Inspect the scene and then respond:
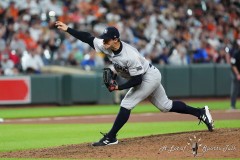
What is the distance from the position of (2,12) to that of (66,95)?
3278 mm

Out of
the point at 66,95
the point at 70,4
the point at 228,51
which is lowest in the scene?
the point at 66,95

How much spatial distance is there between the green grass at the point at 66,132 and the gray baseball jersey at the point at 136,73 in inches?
62.0

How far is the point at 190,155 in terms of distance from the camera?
8.58 metres

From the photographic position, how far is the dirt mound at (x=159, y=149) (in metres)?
8.70

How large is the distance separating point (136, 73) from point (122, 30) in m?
12.9

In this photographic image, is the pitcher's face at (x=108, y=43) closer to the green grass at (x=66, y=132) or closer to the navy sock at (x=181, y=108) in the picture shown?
the navy sock at (x=181, y=108)

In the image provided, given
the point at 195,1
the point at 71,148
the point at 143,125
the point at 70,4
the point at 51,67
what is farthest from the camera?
the point at 195,1

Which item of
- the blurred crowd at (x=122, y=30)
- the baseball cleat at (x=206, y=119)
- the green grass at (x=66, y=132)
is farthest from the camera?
the blurred crowd at (x=122, y=30)

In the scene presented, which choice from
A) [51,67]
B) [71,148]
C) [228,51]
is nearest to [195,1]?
[228,51]

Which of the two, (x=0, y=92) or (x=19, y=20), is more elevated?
(x=19, y=20)

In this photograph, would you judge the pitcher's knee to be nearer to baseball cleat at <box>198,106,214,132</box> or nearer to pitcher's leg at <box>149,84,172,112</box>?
pitcher's leg at <box>149,84,172,112</box>

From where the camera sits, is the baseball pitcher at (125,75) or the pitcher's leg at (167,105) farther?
the pitcher's leg at (167,105)

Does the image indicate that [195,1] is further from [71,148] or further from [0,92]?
[71,148]

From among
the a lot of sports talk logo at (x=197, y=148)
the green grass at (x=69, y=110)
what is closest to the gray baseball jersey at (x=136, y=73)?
the a lot of sports talk logo at (x=197, y=148)
